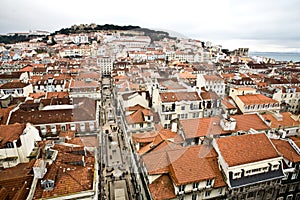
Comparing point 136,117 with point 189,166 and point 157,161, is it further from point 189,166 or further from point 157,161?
point 189,166

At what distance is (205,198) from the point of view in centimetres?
654

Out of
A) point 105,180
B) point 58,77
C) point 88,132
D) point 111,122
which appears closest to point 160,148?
point 105,180

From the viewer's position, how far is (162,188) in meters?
6.29

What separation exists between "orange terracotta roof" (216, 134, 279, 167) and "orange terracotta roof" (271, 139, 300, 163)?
0.79 m

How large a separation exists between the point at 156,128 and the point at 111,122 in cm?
649

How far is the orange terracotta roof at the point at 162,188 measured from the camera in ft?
20.0

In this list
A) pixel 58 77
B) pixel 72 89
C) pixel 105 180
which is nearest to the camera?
pixel 105 180

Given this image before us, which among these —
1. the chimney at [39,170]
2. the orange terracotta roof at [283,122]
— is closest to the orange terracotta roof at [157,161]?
the chimney at [39,170]

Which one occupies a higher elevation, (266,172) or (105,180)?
(266,172)

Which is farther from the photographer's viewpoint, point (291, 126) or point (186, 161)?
point (291, 126)

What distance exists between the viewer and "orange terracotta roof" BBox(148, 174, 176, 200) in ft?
20.0

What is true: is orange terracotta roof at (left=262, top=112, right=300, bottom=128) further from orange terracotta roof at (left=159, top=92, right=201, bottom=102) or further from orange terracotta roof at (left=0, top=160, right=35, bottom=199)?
orange terracotta roof at (left=0, top=160, right=35, bottom=199)

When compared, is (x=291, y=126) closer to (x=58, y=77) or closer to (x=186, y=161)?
(x=186, y=161)

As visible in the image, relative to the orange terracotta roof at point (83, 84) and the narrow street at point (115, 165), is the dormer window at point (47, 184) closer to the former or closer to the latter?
the narrow street at point (115, 165)
